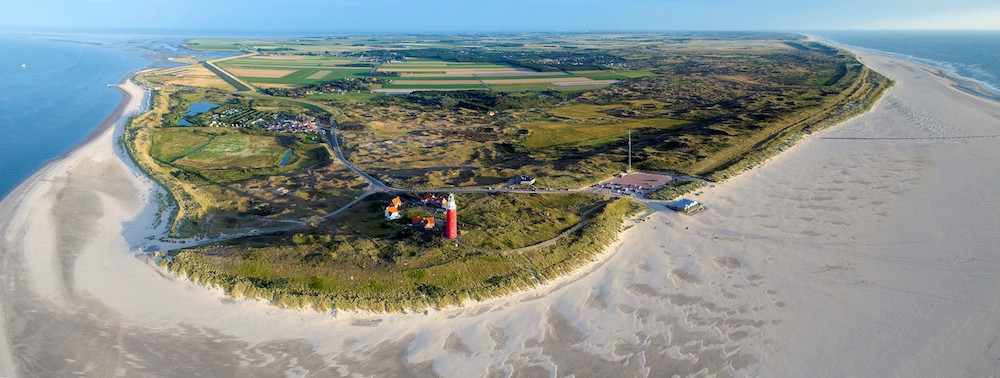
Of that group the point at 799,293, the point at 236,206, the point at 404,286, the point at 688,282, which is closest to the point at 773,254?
the point at 799,293

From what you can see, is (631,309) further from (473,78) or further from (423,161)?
(473,78)

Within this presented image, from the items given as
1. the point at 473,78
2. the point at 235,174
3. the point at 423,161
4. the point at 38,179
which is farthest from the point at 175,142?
the point at 473,78

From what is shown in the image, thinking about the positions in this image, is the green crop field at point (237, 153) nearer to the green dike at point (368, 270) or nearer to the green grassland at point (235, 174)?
the green grassland at point (235, 174)

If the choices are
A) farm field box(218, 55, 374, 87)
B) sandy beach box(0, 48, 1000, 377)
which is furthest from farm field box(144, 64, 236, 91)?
sandy beach box(0, 48, 1000, 377)

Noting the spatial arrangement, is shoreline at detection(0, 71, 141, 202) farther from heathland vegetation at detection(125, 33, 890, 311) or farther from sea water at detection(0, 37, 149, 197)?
heathland vegetation at detection(125, 33, 890, 311)

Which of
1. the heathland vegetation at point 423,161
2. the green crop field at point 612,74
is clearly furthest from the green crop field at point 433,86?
the green crop field at point 612,74
